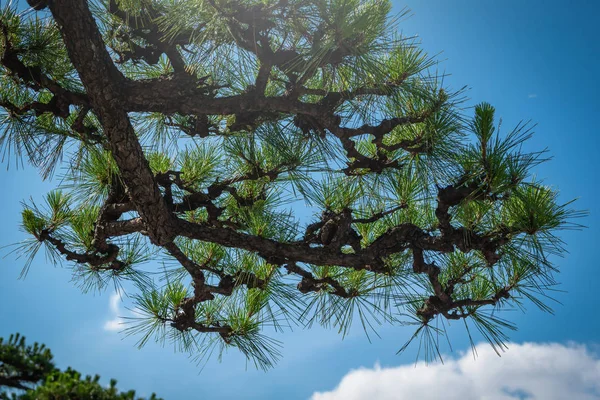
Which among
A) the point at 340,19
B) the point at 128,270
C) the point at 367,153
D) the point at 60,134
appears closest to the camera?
the point at 340,19

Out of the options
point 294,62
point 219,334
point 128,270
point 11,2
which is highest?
point 11,2

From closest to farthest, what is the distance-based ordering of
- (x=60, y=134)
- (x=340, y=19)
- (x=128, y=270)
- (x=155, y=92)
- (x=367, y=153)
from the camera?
(x=340, y=19) < (x=155, y=92) < (x=60, y=134) < (x=367, y=153) < (x=128, y=270)

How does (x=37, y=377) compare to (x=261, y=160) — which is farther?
(x=261, y=160)

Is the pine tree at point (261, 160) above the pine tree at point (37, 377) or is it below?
above

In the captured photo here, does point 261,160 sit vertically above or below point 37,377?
above

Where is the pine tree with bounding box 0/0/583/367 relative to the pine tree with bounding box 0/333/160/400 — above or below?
above

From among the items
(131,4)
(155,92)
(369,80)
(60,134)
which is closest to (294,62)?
(369,80)

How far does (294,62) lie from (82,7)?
0.50m

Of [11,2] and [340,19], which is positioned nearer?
[340,19]

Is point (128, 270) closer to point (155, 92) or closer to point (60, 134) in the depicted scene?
point (60, 134)

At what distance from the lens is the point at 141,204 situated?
1.49 m

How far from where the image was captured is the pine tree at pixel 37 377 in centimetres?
84

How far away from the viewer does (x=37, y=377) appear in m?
0.95

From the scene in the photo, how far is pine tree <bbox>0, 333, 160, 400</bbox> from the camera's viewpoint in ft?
2.75
